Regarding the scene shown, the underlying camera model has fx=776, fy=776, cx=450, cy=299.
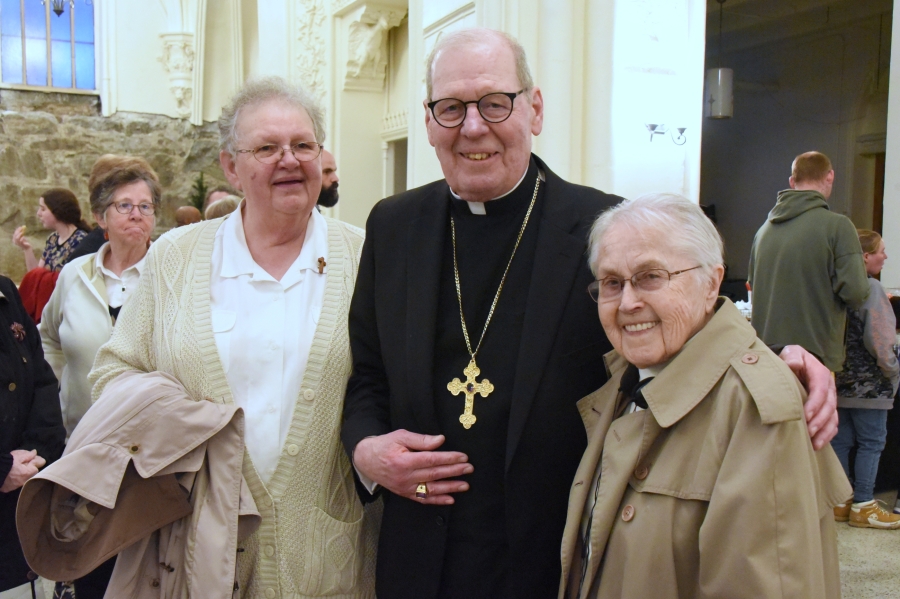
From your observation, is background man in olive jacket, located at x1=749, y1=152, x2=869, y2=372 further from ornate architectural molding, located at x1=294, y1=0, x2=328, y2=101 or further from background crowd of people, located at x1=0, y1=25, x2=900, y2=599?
ornate architectural molding, located at x1=294, y1=0, x2=328, y2=101

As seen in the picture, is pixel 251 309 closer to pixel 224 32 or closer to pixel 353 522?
pixel 353 522

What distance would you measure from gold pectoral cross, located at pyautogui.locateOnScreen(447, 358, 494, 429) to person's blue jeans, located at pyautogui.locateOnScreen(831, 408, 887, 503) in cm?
376

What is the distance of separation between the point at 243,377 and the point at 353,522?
479 mm

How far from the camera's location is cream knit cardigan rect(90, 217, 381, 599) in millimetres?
1975

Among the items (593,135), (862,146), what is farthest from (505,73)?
(862,146)

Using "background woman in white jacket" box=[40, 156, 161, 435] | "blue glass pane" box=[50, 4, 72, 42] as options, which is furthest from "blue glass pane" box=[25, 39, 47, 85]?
"background woman in white jacket" box=[40, 156, 161, 435]

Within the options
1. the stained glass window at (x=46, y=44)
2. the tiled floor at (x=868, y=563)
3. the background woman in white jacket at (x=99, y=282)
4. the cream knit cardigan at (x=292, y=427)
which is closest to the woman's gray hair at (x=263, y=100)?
the cream knit cardigan at (x=292, y=427)

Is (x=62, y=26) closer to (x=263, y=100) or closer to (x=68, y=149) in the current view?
(x=68, y=149)

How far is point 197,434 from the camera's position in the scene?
73.0 inches

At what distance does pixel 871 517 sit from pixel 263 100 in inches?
178

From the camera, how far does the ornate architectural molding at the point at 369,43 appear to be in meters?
7.98

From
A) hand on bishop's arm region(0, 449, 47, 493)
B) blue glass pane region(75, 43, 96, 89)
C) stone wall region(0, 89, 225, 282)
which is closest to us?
hand on bishop's arm region(0, 449, 47, 493)

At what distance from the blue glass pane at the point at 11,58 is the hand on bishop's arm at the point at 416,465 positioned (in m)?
11.6

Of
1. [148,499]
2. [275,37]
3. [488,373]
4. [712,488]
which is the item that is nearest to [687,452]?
[712,488]
